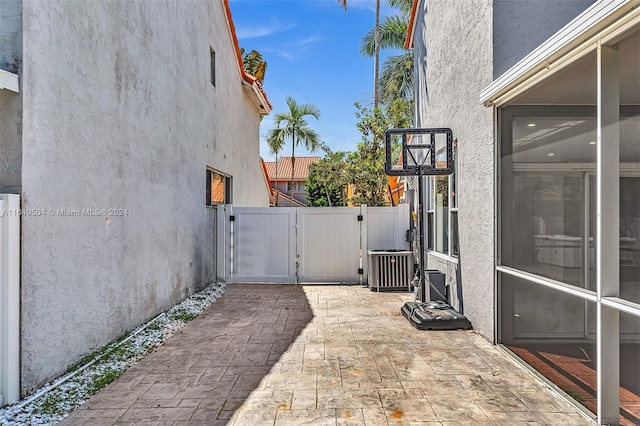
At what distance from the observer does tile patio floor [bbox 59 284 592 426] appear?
9.50ft

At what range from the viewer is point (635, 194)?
106 inches

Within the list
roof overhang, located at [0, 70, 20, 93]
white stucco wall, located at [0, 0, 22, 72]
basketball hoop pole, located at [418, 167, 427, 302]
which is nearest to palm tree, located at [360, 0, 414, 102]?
basketball hoop pole, located at [418, 167, 427, 302]

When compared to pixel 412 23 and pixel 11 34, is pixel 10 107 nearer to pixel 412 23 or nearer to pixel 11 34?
pixel 11 34

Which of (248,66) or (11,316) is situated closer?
(11,316)

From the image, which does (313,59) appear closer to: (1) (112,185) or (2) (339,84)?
(2) (339,84)

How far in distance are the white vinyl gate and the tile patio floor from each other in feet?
9.72

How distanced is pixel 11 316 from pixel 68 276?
675mm

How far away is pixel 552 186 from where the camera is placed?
3.96 metres

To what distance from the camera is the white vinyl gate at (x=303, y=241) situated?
332 inches

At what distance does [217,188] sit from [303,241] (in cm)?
239

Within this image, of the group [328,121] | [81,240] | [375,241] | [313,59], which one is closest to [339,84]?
[313,59]

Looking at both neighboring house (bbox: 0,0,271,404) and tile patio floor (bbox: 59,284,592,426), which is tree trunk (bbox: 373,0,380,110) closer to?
neighboring house (bbox: 0,0,271,404)

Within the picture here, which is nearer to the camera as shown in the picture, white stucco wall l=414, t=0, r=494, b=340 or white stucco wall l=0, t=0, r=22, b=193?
white stucco wall l=0, t=0, r=22, b=193

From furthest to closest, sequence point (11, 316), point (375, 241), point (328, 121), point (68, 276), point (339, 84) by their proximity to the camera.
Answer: point (328, 121) < point (339, 84) < point (375, 241) < point (68, 276) < point (11, 316)
